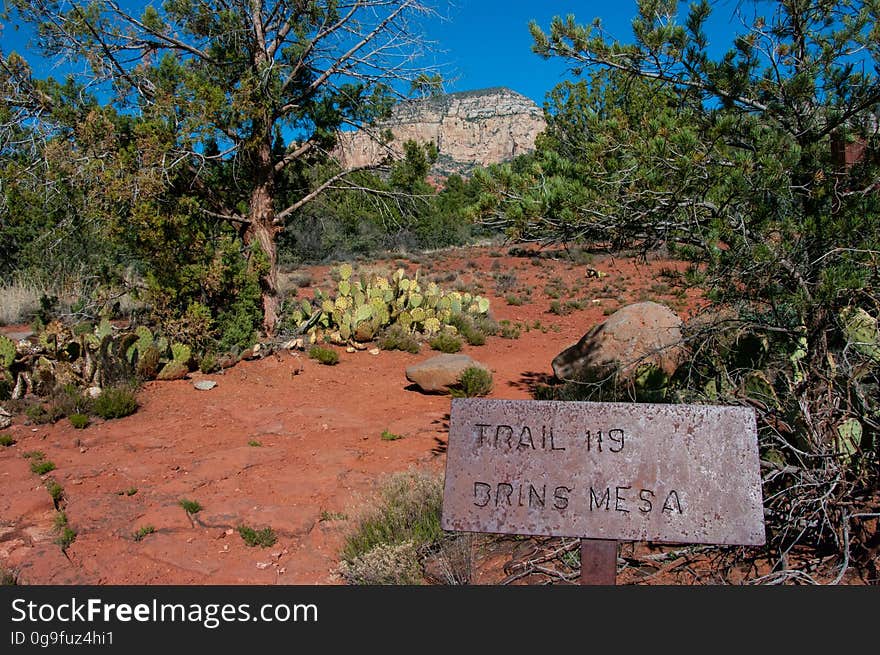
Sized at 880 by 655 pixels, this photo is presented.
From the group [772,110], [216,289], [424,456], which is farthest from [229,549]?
[216,289]

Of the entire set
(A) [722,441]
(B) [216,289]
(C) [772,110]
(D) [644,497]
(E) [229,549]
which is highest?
(C) [772,110]

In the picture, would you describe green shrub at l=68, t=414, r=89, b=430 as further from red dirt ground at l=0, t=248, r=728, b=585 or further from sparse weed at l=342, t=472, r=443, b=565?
sparse weed at l=342, t=472, r=443, b=565

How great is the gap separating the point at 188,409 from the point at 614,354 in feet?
20.5

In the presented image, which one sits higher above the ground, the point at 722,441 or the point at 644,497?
the point at 722,441

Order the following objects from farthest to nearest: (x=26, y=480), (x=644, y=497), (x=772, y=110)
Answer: (x=26, y=480), (x=772, y=110), (x=644, y=497)

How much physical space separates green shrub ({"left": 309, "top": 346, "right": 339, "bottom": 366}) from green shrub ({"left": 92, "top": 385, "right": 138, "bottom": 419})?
3.36 m

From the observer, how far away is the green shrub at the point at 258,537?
5.41 m

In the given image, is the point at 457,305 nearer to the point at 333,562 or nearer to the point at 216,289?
the point at 216,289

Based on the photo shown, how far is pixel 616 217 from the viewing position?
5254mm

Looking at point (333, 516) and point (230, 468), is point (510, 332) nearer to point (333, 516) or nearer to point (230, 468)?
point (230, 468)

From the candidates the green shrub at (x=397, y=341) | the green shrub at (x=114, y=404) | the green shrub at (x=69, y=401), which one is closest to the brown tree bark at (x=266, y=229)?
Result: the green shrub at (x=397, y=341)

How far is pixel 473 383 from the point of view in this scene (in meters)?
Answer: 9.73

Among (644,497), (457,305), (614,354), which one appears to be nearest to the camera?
(644,497)

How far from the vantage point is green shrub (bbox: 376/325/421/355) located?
12.8m
